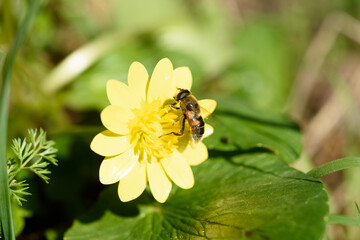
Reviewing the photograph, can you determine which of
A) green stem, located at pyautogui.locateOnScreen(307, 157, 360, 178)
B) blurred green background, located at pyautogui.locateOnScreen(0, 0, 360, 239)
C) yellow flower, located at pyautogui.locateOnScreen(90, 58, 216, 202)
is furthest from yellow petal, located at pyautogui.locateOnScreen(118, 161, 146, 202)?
green stem, located at pyautogui.locateOnScreen(307, 157, 360, 178)

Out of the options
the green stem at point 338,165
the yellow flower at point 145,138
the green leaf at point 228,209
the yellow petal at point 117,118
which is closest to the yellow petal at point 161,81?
the yellow flower at point 145,138

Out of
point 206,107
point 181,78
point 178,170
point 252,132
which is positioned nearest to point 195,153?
point 178,170

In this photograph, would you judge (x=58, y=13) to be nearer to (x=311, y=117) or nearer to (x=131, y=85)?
(x=131, y=85)

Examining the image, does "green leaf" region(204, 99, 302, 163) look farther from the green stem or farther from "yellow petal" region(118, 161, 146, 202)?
"yellow petal" region(118, 161, 146, 202)

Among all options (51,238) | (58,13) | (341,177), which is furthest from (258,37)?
(51,238)

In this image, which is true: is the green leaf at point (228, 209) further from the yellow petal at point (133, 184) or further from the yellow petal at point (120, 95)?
the yellow petal at point (120, 95)

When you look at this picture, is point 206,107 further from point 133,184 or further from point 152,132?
point 133,184
